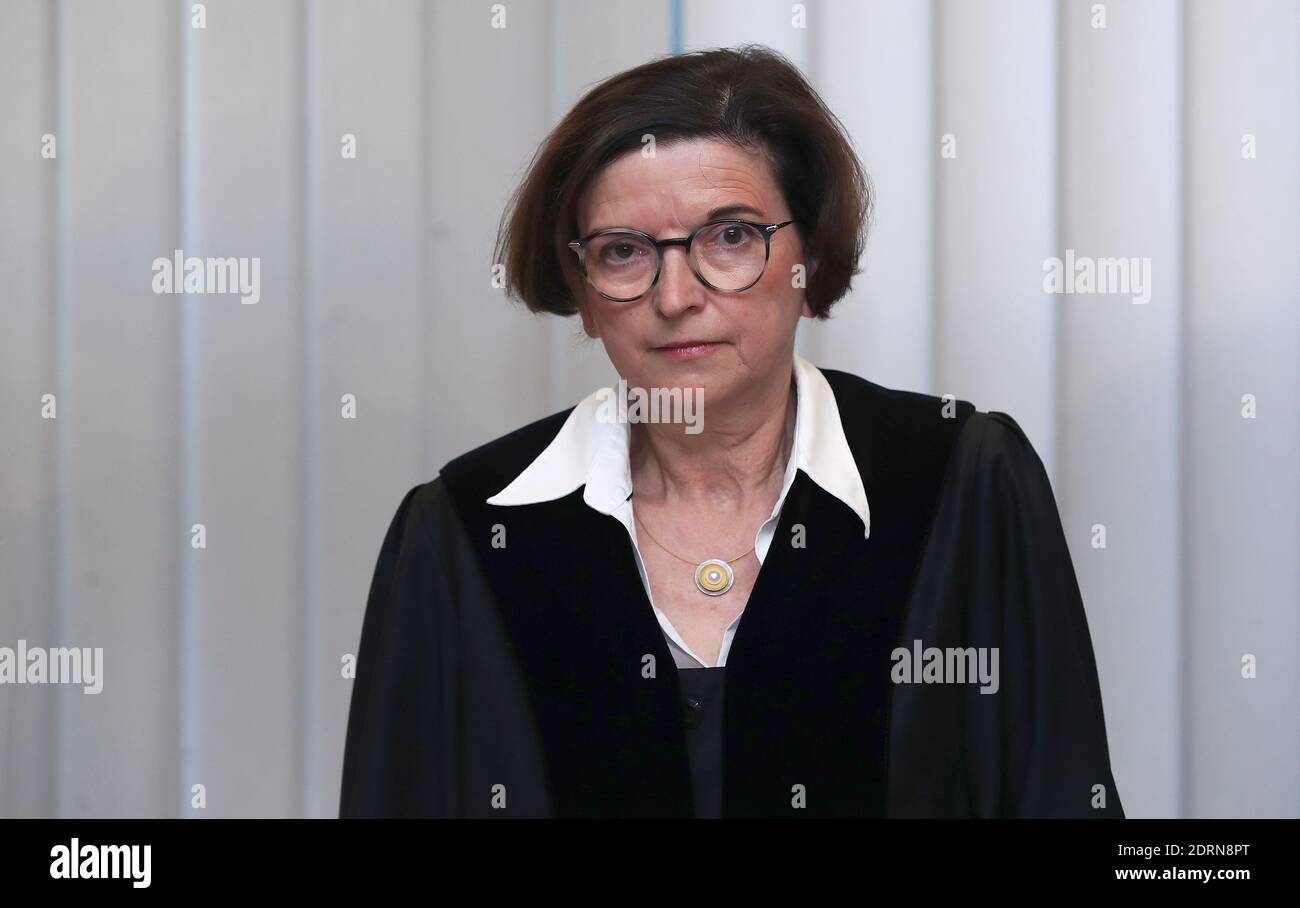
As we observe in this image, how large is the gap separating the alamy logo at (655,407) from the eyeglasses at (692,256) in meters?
0.12

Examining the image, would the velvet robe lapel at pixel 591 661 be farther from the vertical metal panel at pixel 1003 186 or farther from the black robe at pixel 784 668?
the vertical metal panel at pixel 1003 186

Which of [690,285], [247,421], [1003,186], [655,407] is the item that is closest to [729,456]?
[655,407]

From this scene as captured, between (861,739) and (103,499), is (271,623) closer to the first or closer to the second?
(103,499)

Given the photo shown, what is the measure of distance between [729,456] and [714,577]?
0.16 meters

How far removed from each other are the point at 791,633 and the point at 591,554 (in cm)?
26

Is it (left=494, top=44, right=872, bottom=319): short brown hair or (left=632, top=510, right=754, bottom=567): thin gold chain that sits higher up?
(left=494, top=44, right=872, bottom=319): short brown hair

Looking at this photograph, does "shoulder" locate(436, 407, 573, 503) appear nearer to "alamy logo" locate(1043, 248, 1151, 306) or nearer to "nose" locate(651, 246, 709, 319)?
"nose" locate(651, 246, 709, 319)

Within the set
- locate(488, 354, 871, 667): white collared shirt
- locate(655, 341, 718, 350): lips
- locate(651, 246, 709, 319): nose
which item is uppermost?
locate(651, 246, 709, 319): nose

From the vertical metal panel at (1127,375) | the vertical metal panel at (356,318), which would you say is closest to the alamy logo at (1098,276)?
the vertical metal panel at (1127,375)

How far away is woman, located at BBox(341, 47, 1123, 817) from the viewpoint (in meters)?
1.40

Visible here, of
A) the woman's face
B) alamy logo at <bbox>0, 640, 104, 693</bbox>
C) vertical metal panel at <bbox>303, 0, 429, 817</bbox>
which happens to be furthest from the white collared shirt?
alamy logo at <bbox>0, 640, 104, 693</bbox>

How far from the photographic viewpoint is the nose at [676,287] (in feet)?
4.50
